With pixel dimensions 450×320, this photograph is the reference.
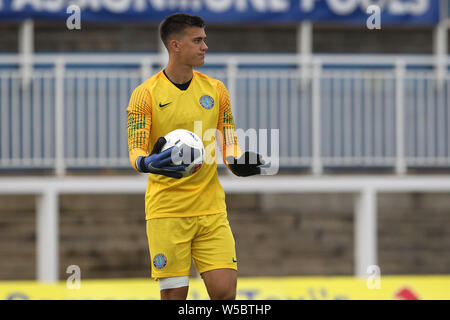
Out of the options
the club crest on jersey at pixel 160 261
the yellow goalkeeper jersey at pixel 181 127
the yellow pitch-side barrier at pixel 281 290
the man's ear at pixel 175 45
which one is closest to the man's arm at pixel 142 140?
the yellow goalkeeper jersey at pixel 181 127

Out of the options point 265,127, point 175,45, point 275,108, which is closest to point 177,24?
point 175,45

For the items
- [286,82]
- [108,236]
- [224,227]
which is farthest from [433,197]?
[224,227]

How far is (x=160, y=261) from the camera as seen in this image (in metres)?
5.16

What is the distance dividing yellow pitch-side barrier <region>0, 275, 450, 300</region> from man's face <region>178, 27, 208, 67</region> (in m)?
3.90

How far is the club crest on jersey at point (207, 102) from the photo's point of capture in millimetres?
5203

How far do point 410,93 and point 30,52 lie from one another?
17.0ft

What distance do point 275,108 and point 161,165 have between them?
649cm

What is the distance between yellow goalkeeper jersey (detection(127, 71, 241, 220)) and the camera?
509 centimetres

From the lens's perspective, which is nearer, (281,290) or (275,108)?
(281,290)

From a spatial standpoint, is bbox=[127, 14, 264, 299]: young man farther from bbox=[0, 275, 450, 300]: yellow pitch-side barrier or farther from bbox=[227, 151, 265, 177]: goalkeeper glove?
bbox=[0, 275, 450, 300]: yellow pitch-side barrier

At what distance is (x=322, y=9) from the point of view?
38.9ft

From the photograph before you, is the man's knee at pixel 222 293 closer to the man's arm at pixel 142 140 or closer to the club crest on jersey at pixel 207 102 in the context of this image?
the man's arm at pixel 142 140

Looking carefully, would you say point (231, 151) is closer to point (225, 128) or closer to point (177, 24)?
point (225, 128)
